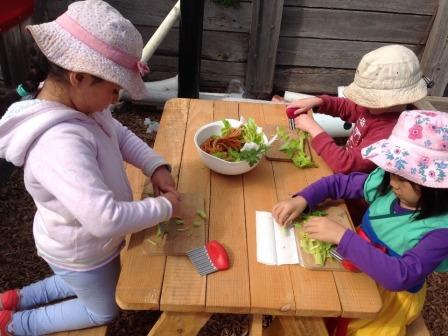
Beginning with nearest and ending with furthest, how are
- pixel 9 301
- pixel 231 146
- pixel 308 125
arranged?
pixel 231 146 → pixel 9 301 → pixel 308 125

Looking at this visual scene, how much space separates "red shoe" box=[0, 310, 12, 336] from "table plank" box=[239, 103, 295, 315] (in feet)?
3.91

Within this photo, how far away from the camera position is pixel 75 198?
137 cm

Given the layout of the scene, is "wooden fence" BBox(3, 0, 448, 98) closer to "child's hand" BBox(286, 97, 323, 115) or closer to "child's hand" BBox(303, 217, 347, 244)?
"child's hand" BBox(286, 97, 323, 115)

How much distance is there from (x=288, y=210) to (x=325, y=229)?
0.56 feet

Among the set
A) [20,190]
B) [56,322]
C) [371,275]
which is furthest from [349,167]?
[20,190]

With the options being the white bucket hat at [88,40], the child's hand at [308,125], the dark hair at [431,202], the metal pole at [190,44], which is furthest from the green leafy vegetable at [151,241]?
the metal pole at [190,44]

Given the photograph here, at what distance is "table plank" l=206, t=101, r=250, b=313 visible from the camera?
1.42m

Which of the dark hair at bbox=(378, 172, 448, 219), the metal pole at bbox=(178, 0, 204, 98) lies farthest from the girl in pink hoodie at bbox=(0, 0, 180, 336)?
the metal pole at bbox=(178, 0, 204, 98)

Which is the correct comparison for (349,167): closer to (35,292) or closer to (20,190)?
(35,292)

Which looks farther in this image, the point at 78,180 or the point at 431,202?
the point at 431,202

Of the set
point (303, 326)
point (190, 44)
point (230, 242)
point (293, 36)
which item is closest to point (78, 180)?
point (230, 242)

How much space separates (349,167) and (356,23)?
2.86 meters

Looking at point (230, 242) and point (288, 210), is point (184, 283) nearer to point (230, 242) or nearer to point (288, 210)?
point (230, 242)

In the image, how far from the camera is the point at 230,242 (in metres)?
1.64
